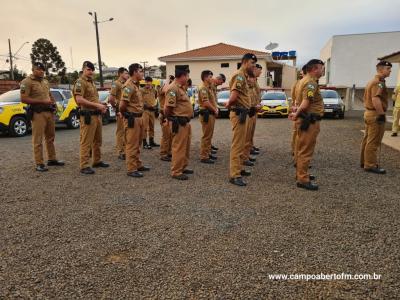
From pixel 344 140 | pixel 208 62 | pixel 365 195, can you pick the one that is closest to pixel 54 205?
pixel 365 195

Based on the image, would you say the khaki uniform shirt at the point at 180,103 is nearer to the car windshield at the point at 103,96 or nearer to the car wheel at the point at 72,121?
the car wheel at the point at 72,121

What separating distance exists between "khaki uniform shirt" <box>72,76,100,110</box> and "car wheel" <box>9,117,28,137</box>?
5919 millimetres

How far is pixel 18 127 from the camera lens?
1044cm

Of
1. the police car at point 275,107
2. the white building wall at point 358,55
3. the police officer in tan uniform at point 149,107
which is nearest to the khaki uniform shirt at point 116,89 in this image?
the police officer in tan uniform at point 149,107

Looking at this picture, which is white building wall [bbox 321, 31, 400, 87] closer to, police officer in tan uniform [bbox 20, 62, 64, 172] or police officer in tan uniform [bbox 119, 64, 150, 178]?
police officer in tan uniform [bbox 119, 64, 150, 178]

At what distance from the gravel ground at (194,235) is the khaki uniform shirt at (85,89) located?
1.38 meters

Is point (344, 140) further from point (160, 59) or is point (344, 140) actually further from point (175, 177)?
point (160, 59)

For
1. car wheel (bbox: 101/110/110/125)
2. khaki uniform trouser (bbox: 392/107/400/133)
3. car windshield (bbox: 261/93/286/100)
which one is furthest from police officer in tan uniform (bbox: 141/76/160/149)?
car windshield (bbox: 261/93/286/100)

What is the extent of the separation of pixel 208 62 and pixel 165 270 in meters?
29.0

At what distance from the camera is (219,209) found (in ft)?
13.4

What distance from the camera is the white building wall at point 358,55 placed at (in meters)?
23.4

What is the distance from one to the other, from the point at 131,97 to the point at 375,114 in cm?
437

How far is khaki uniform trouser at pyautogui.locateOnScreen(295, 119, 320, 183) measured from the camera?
4836 mm

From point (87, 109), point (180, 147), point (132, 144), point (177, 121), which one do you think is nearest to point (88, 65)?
point (87, 109)
